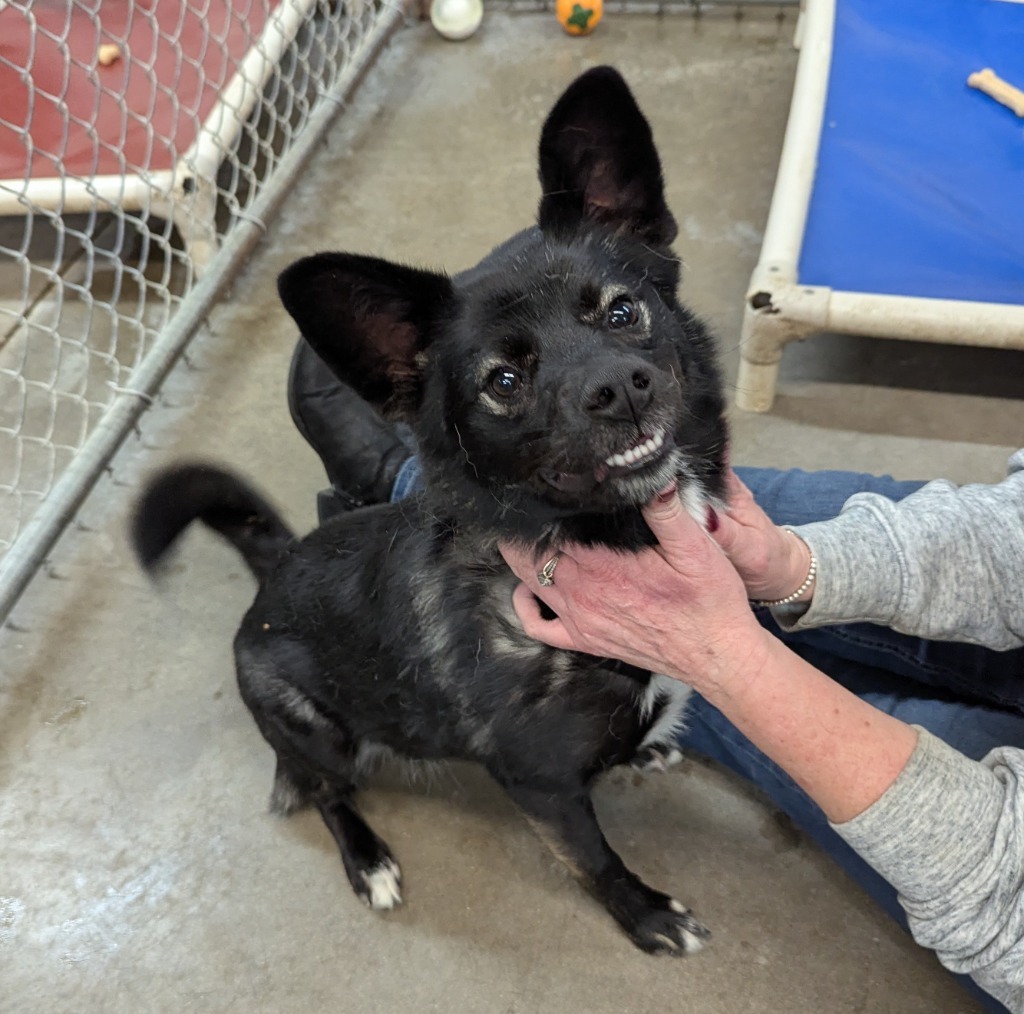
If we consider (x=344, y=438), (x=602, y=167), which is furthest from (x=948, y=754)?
(x=344, y=438)

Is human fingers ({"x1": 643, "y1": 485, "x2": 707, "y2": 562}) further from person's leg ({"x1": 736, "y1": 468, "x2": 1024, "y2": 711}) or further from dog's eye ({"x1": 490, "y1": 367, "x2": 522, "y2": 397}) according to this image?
person's leg ({"x1": 736, "y1": 468, "x2": 1024, "y2": 711})

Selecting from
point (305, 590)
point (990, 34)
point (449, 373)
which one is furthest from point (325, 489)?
point (990, 34)

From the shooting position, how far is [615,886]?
1.67m

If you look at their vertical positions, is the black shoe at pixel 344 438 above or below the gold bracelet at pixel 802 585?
below

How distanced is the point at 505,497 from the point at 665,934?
36.6 inches

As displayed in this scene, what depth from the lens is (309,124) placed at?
11.5 feet

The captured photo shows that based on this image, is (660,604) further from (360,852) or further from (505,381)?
(360,852)

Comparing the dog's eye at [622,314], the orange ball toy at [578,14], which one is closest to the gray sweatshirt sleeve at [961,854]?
the dog's eye at [622,314]

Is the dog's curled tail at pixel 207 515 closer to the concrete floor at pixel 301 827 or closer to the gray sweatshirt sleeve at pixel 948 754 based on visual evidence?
the concrete floor at pixel 301 827

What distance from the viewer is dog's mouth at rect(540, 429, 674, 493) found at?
1198mm

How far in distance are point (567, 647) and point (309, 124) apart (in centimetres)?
283

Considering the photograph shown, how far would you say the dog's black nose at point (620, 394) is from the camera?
1.13 metres

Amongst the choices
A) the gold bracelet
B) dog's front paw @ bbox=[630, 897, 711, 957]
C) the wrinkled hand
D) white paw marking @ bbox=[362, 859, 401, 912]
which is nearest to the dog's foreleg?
white paw marking @ bbox=[362, 859, 401, 912]

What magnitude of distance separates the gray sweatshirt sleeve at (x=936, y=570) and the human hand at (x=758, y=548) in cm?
4
